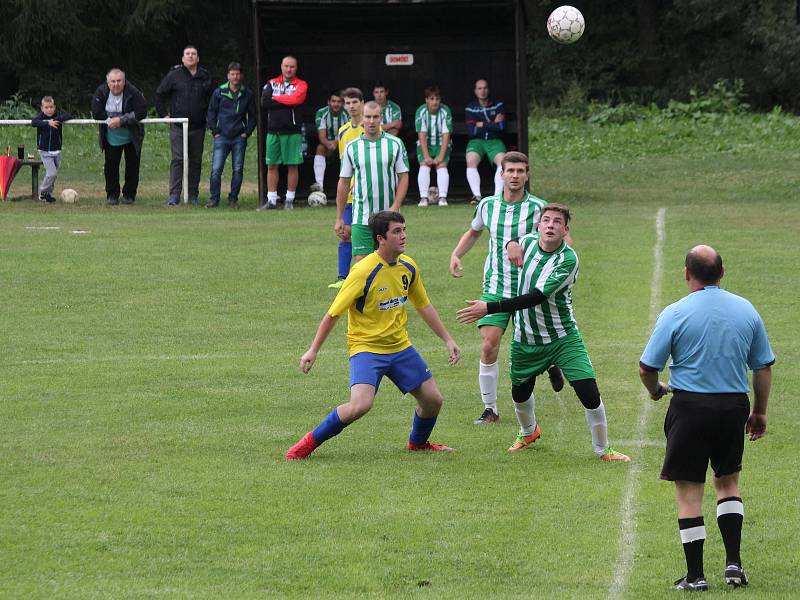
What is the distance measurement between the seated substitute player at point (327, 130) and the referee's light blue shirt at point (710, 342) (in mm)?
16361

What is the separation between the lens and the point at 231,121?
2161 centimetres

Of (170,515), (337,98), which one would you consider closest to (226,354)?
(170,515)

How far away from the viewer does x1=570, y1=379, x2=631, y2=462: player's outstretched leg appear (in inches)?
332

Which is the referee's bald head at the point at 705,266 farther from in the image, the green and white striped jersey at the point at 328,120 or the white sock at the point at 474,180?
the green and white striped jersey at the point at 328,120

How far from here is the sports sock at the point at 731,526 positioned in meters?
6.27

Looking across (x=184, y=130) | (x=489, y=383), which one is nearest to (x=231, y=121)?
(x=184, y=130)

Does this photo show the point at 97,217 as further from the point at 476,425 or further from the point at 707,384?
the point at 707,384

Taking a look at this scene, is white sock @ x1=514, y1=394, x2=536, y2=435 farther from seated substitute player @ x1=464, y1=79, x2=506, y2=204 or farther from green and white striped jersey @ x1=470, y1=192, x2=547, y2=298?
seated substitute player @ x1=464, y1=79, x2=506, y2=204

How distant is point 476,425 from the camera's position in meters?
9.70

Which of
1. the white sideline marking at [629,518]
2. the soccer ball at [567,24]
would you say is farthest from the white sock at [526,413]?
the soccer ball at [567,24]

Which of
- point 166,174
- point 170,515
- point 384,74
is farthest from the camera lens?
point 166,174

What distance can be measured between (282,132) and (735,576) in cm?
1604

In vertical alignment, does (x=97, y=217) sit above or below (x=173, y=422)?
above

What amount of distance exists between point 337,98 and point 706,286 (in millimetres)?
16355
